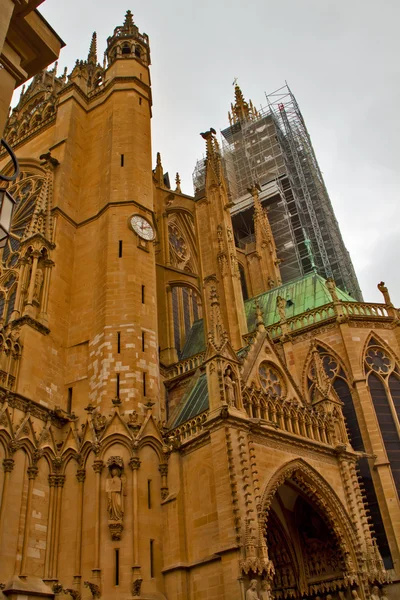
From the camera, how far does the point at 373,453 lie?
18234mm

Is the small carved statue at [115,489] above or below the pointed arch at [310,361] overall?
below

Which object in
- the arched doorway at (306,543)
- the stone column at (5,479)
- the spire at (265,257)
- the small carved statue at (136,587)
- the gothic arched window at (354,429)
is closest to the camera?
the small carved statue at (136,587)

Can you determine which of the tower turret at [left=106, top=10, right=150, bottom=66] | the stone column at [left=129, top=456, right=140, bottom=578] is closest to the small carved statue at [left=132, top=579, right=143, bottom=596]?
the stone column at [left=129, top=456, right=140, bottom=578]

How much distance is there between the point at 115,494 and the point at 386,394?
10.2 metres

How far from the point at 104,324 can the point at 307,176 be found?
1278 inches

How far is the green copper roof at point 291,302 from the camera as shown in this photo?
24219mm

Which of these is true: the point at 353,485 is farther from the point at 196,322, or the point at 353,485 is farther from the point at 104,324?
the point at 196,322

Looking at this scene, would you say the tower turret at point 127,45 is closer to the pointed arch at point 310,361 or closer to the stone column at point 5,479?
the pointed arch at point 310,361

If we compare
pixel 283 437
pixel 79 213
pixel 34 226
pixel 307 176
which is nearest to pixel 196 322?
pixel 79 213

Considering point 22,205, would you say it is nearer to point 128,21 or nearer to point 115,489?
point 128,21

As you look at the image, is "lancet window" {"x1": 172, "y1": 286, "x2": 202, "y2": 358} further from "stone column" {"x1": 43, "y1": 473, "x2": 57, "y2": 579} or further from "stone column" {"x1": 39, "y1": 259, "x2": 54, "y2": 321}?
"stone column" {"x1": 43, "y1": 473, "x2": 57, "y2": 579}

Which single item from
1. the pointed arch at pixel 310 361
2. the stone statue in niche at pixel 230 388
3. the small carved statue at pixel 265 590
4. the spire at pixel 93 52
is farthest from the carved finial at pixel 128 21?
the small carved statue at pixel 265 590

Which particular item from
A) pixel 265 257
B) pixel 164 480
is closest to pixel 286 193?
pixel 265 257

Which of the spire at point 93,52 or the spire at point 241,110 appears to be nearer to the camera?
the spire at point 93,52
